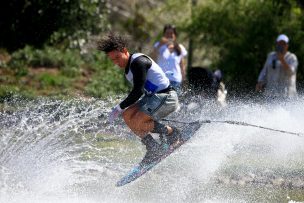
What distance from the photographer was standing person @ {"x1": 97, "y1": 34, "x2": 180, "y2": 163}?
8.02 meters

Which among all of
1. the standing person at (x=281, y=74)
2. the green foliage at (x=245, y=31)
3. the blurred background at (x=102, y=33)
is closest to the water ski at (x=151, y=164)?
the standing person at (x=281, y=74)

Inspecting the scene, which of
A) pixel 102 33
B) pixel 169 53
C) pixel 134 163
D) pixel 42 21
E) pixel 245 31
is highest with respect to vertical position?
pixel 169 53

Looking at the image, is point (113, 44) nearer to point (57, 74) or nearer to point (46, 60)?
point (57, 74)

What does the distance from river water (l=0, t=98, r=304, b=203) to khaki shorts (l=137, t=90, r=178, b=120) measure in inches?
30.3

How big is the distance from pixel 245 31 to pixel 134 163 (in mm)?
7538

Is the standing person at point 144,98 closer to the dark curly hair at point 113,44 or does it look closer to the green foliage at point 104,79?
the dark curly hair at point 113,44

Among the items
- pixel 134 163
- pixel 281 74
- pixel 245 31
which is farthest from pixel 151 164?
pixel 245 31

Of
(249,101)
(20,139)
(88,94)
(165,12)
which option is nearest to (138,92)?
(20,139)

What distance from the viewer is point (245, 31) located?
627 inches

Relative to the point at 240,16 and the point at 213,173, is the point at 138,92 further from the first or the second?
the point at 240,16

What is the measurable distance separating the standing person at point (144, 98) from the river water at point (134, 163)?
578 mm

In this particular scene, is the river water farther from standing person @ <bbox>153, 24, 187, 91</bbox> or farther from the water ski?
standing person @ <bbox>153, 24, 187, 91</bbox>

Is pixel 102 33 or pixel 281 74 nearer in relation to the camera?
pixel 281 74

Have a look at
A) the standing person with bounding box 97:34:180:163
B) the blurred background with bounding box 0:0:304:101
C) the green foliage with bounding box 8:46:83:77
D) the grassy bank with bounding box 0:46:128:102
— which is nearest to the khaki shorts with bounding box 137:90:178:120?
the standing person with bounding box 97:34:180:163
